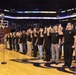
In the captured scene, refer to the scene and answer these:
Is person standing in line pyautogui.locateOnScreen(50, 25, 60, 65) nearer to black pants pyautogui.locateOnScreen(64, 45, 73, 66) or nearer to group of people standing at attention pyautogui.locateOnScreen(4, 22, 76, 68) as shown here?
group of people standing at attention pyautogui.locateOnScreen(4, 22, 76, 68)

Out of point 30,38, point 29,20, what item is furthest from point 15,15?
point 30,38

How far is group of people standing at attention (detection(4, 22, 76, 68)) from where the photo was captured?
23.2 ft

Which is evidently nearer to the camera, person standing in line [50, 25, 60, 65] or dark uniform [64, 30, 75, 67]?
dark uniform [64, 30, 75, 67]

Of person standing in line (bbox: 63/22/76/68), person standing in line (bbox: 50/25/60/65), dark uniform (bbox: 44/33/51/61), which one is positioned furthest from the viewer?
dark uniform (bbox: 44/33/51/61)

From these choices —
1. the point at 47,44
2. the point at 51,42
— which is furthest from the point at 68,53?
the point at 47,44

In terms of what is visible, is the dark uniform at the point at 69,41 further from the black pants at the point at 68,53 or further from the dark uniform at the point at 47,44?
the dark uniform at the point at 47,44

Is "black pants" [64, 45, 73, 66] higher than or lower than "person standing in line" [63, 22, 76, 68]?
lower

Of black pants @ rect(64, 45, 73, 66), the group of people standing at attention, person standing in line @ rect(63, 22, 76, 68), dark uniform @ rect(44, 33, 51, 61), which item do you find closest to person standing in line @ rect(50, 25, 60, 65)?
the group of people standing at attention

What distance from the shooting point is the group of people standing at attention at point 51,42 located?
7062 mm

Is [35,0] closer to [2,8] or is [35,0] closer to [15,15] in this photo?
[2,8]

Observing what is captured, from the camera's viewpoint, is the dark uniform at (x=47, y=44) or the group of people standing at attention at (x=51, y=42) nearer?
the group of people standing at attention at (x=51, y=42)

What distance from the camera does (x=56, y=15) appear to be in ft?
119

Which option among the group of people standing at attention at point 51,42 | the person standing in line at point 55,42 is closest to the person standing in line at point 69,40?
the group of people standing at attention at point 51,42

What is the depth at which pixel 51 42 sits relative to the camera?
8.34 metres
